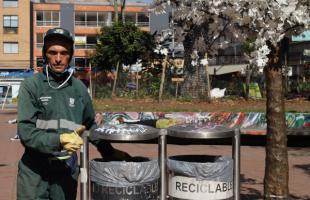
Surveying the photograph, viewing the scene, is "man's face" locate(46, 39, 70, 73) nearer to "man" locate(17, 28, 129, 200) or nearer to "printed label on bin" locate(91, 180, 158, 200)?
"man" locate(17, 28, 129, 200)

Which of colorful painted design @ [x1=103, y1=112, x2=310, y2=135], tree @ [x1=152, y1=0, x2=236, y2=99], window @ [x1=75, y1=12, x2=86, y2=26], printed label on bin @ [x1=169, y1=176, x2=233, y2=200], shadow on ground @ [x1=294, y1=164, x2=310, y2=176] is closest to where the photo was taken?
printed label on bin @ [x1=169, y1=176, x2=233, y2=200]

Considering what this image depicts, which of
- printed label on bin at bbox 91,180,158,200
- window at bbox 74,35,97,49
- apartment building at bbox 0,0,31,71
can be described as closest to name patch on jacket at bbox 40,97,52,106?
printed label on bin at bbox 91,180,158,200

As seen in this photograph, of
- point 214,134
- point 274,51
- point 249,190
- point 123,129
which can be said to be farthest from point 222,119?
point 123,129

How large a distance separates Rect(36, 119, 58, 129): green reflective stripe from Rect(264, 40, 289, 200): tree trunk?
6.43ft

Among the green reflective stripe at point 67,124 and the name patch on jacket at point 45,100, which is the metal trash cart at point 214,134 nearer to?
the green reflective stripe at point 67,124

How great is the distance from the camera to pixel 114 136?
12.9 feet

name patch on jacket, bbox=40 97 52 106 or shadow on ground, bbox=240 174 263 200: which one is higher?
name patch on jacket, bbox=40 97 52 106

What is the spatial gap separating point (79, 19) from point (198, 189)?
72201 mm

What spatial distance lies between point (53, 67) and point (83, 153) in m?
0.67

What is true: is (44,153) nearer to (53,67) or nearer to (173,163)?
(53,67)

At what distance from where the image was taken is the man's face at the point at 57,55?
Answer: 371 cm

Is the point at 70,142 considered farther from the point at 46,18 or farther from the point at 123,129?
the point at 46,18

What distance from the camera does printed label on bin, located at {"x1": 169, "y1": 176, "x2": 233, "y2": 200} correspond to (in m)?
4.09

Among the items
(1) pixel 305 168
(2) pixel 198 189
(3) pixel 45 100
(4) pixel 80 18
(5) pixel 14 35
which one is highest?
(4) pixel 80 18
